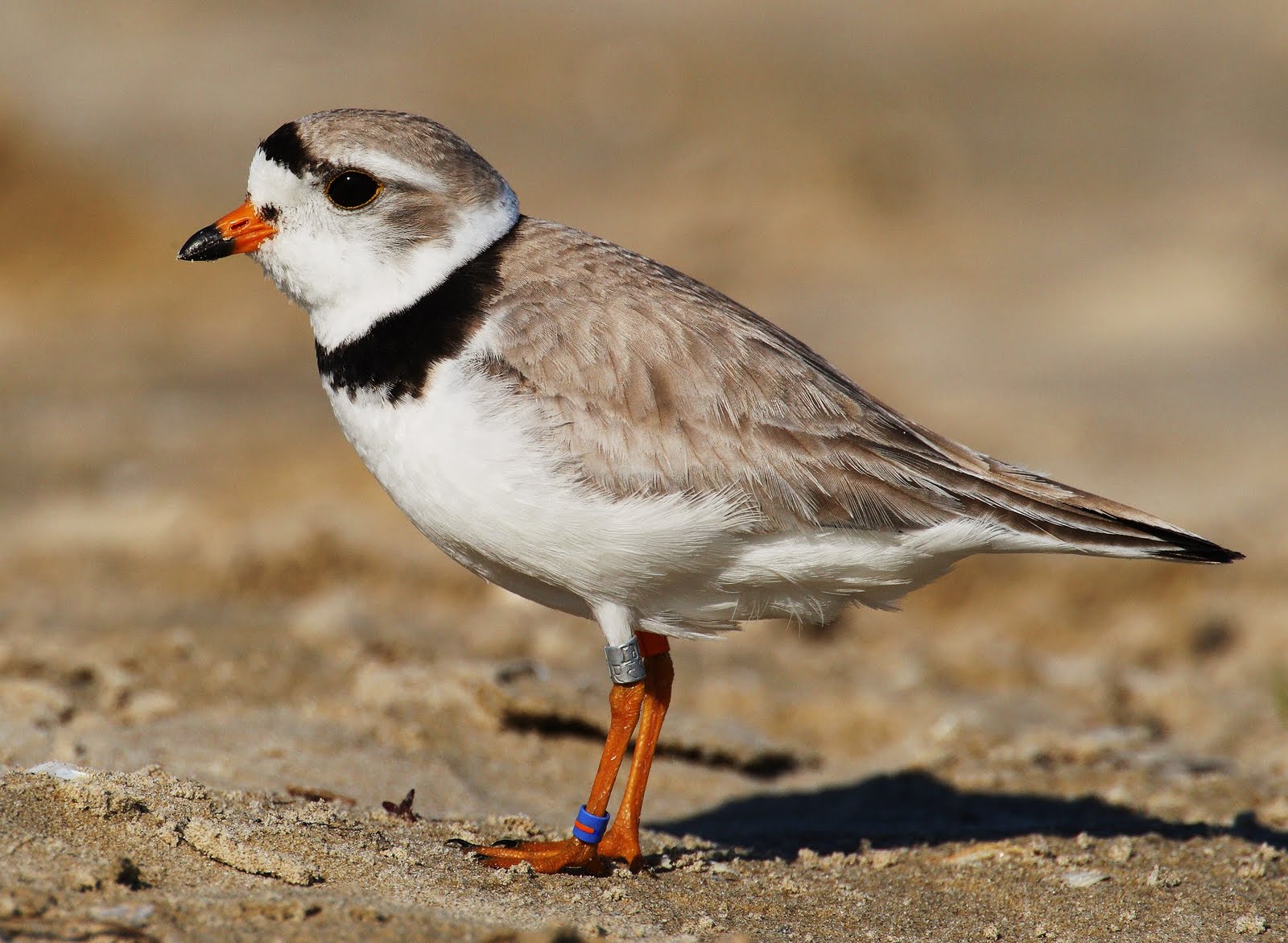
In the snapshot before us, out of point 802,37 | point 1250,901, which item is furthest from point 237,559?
point 802,37

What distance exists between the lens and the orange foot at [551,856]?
480cm

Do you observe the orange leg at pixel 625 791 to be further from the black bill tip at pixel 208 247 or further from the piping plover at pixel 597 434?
the black bill tip at pixel 208 247

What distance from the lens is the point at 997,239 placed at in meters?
17.6

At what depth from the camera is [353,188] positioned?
5.15 meters

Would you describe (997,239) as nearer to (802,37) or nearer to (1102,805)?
(802,37)

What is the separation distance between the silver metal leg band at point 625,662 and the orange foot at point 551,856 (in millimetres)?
589

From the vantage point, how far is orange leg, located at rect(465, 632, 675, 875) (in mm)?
4867

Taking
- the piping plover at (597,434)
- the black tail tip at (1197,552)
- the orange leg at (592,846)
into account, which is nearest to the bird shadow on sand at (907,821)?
the orange leg at (592,846)

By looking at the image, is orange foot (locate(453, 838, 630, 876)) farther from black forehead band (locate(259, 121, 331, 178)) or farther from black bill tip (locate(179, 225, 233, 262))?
black forehead band (locate(259, 121, 331, 178))

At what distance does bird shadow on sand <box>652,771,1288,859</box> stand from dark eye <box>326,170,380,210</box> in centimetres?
286

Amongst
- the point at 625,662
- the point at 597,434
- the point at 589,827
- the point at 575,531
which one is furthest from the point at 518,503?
the point at 589,827

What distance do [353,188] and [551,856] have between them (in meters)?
2.49

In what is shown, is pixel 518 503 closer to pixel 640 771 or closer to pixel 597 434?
pixel 597 434

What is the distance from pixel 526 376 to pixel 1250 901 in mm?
3115
